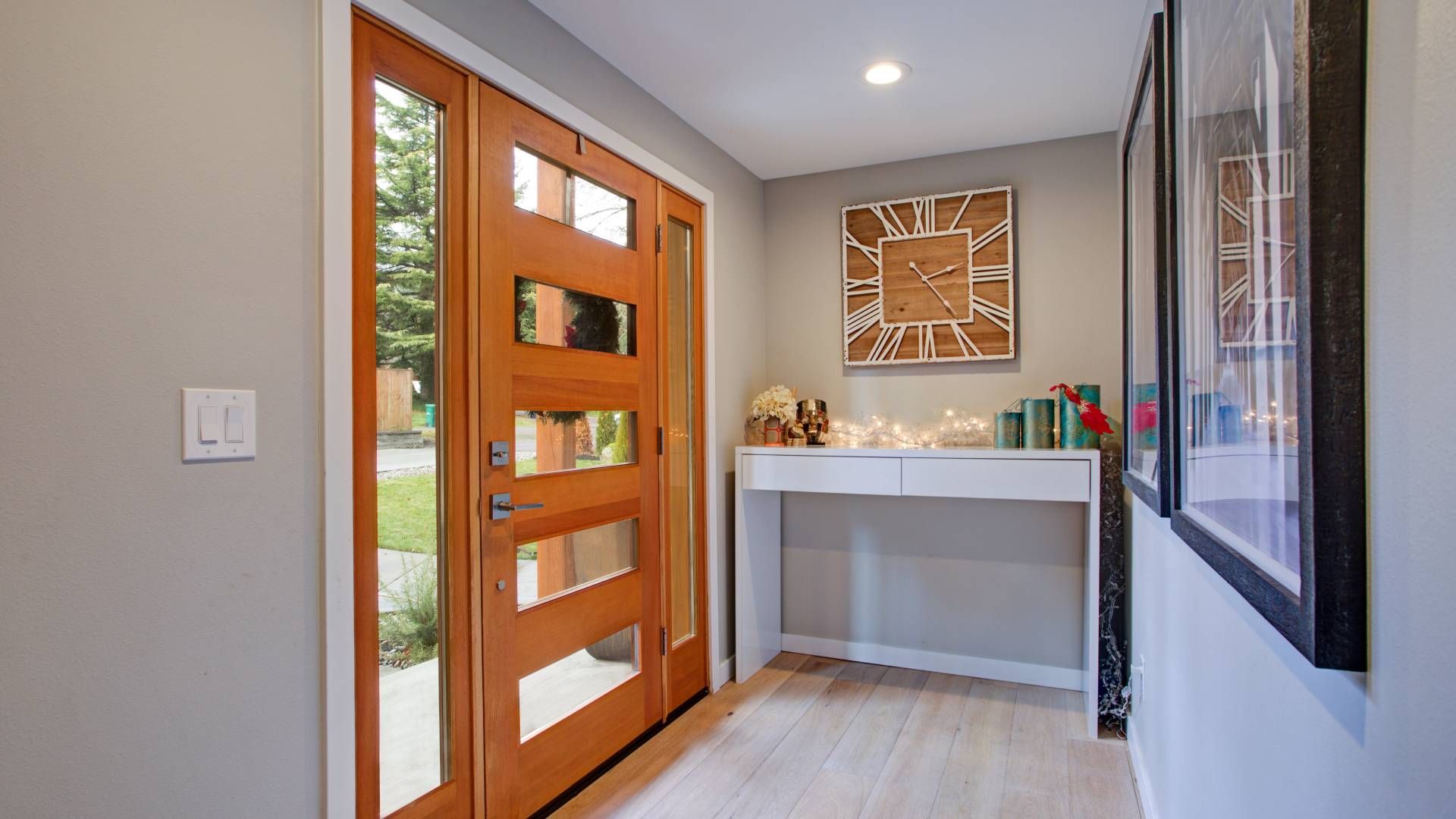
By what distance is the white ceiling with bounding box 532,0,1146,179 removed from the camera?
226 cm

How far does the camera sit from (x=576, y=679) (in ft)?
7.87

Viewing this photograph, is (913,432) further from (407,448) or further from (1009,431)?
(407,448)

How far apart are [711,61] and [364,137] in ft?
4.29

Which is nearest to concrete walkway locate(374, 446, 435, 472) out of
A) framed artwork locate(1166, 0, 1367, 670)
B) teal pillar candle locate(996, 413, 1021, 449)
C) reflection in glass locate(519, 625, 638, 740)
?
reflection in glass locate(519, 625, 638, 740)

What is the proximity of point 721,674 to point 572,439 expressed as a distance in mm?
1429

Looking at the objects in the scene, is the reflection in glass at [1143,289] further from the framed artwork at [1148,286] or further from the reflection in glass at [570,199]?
the reflection in glass at [570,199]

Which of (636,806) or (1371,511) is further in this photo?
(636,806)

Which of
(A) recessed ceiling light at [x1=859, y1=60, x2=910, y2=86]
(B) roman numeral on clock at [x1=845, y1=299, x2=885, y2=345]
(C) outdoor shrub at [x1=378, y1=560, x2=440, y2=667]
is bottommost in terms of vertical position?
(C) outdoor shrub at [x1=378, y1=560, x2=440, y2=667]

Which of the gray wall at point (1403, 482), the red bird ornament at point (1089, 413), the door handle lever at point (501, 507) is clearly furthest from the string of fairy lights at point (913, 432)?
the gray wall at point (1403, 482)

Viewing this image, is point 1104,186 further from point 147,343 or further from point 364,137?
point 147,343

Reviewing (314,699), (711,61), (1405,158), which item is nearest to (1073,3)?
(711,61)

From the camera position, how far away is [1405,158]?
Answer: 1.94 feet

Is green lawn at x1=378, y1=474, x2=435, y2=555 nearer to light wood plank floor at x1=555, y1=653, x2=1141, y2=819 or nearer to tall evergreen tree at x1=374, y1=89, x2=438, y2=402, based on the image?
tall evergreen tree at x1=374, y1=89, x2=438, y2=402

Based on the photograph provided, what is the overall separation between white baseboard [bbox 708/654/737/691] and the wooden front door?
1.32 feet
